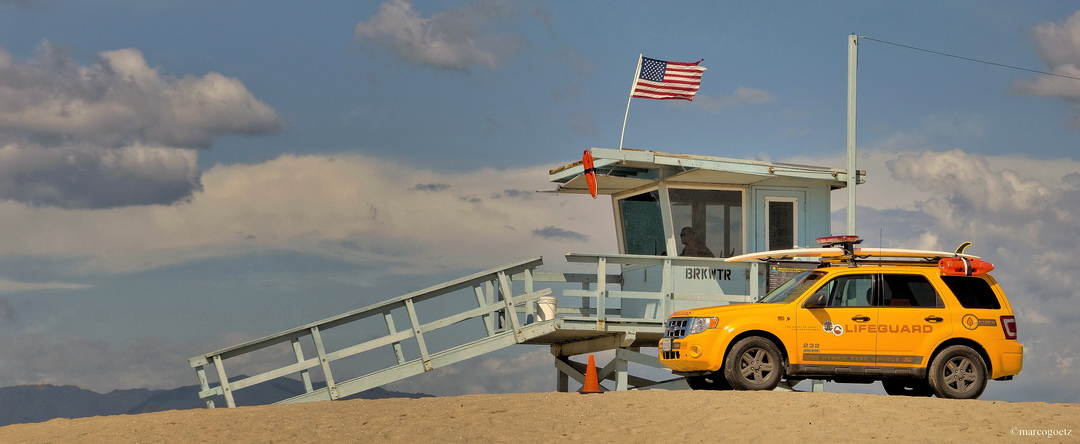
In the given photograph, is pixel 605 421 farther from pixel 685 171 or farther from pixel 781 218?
pixel 781 218

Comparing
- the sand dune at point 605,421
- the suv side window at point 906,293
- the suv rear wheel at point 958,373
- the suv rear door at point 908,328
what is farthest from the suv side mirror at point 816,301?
the suv rear wheel at point 958,373

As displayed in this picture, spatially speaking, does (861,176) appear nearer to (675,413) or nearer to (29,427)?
(675,413)

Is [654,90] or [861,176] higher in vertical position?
[654,90]

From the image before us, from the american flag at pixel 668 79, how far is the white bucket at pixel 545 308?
4.17 metres

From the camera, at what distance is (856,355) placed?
1588 centimetres

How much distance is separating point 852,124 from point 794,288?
6515 mm

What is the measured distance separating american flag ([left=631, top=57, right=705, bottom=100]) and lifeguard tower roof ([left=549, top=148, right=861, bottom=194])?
1.33m

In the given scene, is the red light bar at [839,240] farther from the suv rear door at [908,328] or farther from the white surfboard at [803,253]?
the suv rear door at [908,328]

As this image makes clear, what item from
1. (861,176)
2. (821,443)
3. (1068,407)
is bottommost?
(1068,407)

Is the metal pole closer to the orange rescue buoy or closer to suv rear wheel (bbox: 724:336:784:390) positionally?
the orange rescue buoy

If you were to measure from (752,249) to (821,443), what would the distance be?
9621mm

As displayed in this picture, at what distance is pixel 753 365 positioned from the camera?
15.8 metres

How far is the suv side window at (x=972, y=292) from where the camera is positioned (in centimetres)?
1625

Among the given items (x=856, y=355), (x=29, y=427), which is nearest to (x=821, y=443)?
(x=856, y=355)
